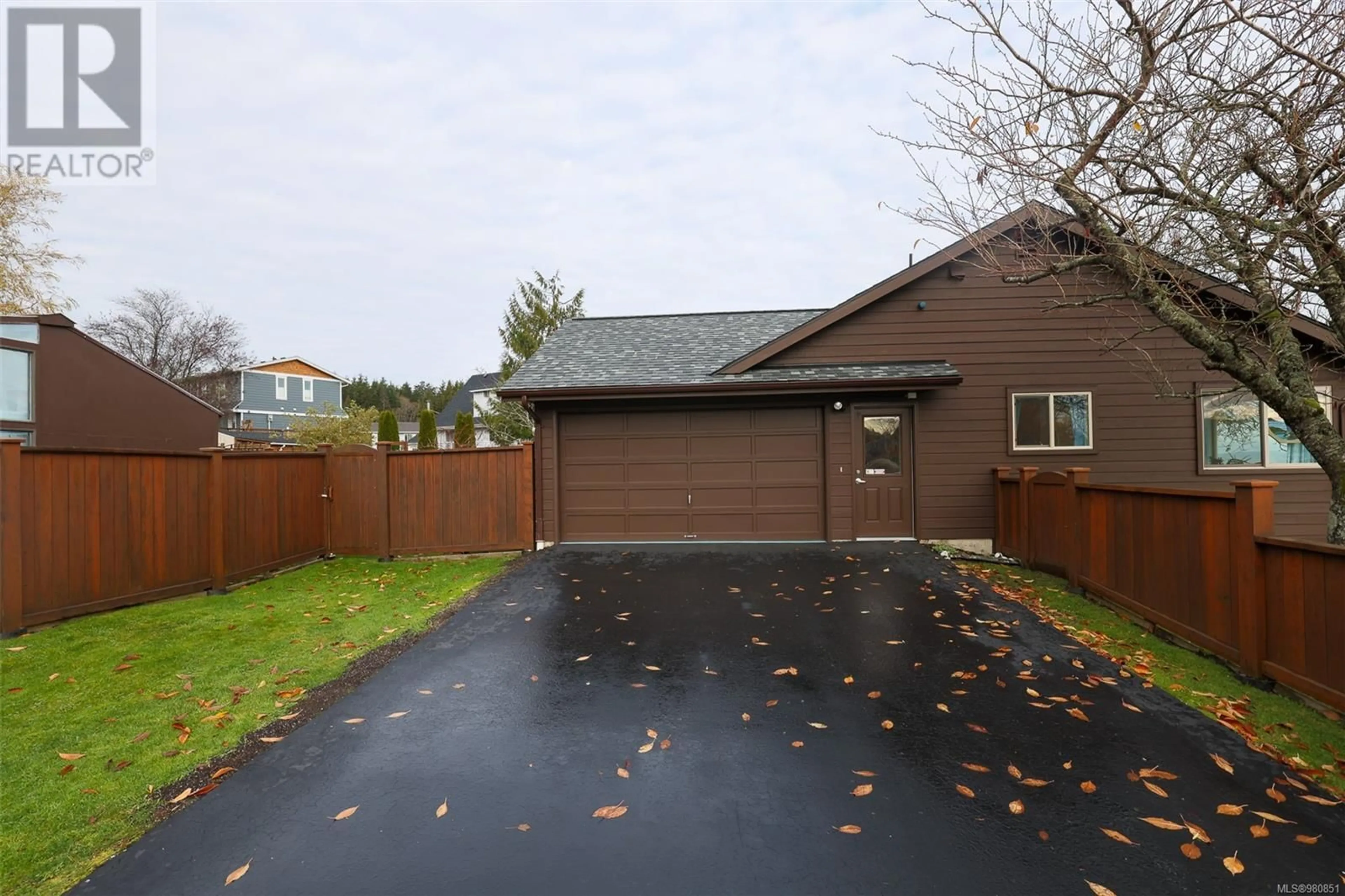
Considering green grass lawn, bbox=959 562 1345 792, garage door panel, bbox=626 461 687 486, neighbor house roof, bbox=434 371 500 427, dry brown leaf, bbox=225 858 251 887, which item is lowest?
green grass lawn, bbox=959 562 1345 792

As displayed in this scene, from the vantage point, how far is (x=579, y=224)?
67.3ft

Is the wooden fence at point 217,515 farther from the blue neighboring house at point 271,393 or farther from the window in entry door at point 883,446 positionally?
the blue neighboring house at point 271,393

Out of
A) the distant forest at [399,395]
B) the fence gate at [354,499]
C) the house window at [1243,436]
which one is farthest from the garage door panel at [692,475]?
the distant forest at [399,395]

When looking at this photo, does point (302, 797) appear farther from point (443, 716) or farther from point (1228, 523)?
point (1228, 523)

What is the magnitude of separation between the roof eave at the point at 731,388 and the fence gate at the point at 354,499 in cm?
244

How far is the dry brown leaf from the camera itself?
86.4 inches

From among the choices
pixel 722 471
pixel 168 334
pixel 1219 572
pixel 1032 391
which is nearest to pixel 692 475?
pixel 722 471

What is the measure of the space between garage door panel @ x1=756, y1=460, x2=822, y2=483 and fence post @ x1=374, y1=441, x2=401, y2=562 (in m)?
6.04

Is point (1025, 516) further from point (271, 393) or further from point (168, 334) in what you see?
point (271, 393)

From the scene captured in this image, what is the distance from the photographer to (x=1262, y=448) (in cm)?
902

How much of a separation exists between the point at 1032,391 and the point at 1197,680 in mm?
6254

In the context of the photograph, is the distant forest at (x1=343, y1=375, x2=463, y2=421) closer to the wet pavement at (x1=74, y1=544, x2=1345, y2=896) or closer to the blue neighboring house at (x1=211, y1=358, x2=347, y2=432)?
the blue neighboring house at (x1=211, y1=358, x2=347, y2=432)

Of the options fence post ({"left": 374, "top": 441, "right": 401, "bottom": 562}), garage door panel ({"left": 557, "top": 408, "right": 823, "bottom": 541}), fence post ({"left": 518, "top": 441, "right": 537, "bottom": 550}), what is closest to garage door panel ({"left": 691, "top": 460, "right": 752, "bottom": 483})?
garage door panel ({"left": 557, "top": 408, "right": 823, "bottom": 541})

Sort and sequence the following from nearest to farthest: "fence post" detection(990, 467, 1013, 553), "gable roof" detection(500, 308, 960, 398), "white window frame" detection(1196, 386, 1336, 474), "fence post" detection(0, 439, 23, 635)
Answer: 1. "fence post" detection(0, 439, 23, 635)
2. "fence post" detection(990, 467, 1013, 553)
3. "white window frame" detection(1196, 386, 1336, 474)
4. "gable roof" detection(500, 308, 960, 398)
